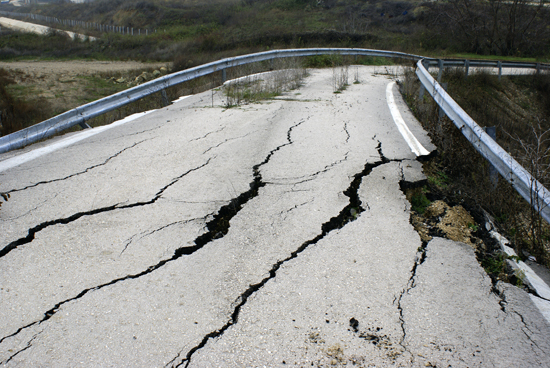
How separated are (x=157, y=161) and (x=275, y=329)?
3.15 metres

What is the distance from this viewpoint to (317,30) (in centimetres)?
3128

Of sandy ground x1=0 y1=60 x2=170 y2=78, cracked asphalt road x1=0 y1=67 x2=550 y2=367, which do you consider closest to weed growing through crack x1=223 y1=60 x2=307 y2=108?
cracked asphalt road x1=0 y1=67 x2=550 y2=367

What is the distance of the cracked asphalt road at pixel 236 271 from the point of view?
7.40 ft

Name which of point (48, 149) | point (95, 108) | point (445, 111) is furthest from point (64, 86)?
point (445, 111)

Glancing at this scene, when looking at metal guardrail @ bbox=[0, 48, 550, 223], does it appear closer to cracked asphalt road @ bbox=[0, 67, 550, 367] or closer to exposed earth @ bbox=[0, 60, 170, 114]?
cracked asphalt road @ bbox=[0, 67, 550, 367]

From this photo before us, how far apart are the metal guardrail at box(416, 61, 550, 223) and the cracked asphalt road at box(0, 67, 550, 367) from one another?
0.71 m

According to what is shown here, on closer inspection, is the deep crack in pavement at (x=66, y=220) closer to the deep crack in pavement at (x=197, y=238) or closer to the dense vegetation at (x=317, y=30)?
the deep crack in pavement at (x=197, y=238)

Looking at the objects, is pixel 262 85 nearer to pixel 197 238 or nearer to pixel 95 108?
pixel 95 108

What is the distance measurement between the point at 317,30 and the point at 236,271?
31.3 metres

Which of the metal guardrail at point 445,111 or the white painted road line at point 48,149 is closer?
the metal guardrail at point 445,111

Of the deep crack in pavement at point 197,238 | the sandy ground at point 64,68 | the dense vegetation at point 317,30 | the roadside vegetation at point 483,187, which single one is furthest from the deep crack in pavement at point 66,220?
the sandy ground at point 64,68

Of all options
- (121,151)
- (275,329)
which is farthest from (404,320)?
(121,151)

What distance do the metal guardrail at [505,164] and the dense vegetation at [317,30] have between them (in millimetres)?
15819

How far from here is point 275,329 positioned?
239cm
